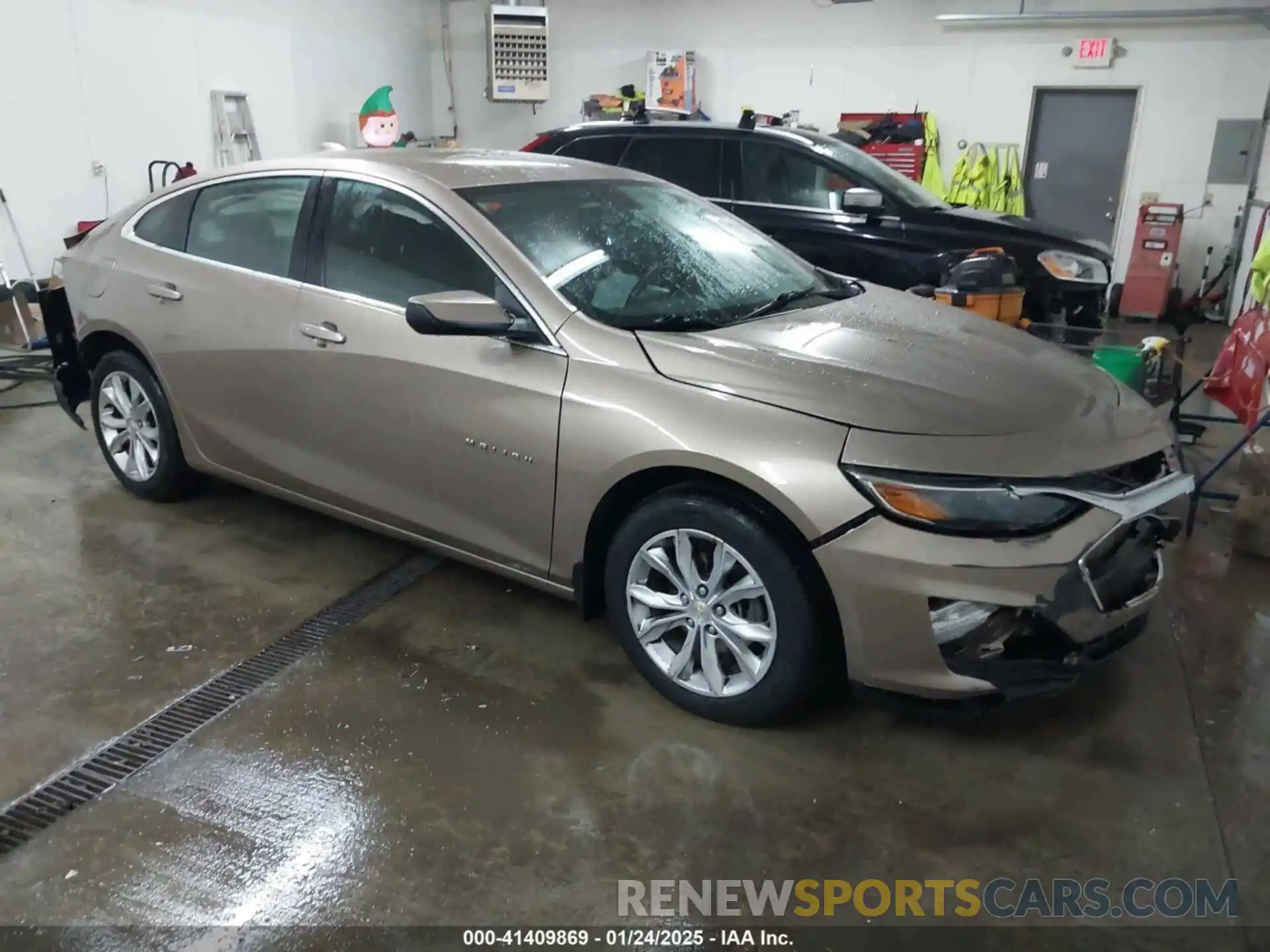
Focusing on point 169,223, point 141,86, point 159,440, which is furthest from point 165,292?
point 141,86

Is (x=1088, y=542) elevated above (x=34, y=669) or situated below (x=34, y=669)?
above

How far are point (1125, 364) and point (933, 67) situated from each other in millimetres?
6892

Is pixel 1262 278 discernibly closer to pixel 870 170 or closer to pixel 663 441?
pixel 870 170

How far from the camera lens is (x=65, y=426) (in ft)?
16.8

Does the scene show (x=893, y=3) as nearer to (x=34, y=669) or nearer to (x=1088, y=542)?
(x=1088, y=542)

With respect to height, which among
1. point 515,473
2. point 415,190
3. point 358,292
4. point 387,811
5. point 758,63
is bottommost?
point 387,811

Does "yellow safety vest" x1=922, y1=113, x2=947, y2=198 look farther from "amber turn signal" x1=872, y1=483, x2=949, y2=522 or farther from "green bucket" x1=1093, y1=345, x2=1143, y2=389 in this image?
"amber turn signal" x1=872, y1=483, x2=949, y2=522

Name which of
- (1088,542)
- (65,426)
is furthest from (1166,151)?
(65,426)

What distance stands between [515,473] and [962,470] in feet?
3.97

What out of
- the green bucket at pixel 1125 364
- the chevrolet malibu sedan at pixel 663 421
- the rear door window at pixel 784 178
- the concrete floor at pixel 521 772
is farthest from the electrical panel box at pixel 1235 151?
the chevrolet malibu sedan at pixel 663 421

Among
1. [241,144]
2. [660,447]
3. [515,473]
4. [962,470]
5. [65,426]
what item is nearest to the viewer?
[962,470]

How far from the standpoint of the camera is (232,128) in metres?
8.98

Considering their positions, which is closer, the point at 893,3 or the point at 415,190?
the point at 415,190

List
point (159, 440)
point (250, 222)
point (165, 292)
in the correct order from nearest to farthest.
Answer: point (250, 222), point (165, 292), point (159, 440)
